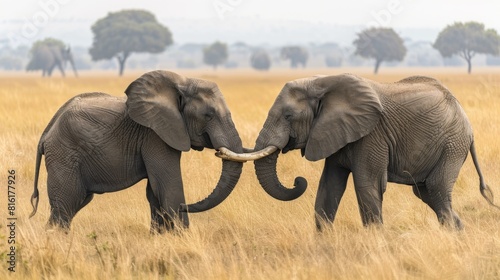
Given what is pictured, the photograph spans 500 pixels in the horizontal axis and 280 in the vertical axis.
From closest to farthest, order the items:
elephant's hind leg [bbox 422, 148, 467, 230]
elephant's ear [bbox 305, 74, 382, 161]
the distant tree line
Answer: elephant's ear [bbox 305, 74, 382, 161] < elephant's hind leg [bbox 422, 148, 467, 230] < the distant tree line

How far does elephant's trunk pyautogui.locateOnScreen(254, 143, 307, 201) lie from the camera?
7.62 metres

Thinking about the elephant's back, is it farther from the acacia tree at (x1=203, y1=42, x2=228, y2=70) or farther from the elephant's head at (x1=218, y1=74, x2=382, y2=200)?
the acacia tree at (x1=203, y1=42, x2=228, y2=70)

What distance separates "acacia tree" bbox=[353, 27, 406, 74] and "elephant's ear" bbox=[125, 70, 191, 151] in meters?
86.4

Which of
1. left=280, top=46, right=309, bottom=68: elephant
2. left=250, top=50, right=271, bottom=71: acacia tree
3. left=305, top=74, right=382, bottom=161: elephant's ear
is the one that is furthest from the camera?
left=280, top=46, right=309, bottom=68: elephant

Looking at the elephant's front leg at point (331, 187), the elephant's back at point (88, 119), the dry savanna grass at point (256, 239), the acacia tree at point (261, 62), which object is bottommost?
the acacia tree at point (261, 62)

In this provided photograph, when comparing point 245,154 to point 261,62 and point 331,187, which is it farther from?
point 261,62

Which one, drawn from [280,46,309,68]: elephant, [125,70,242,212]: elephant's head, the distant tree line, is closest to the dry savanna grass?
[125,70,242,212]: elephant's head

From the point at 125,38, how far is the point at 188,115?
83472 mm

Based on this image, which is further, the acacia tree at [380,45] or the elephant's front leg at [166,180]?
the acacia tree at [380,45]

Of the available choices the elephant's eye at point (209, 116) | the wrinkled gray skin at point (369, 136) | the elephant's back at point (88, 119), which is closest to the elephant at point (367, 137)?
the wrinkled gray skin at point (369, 136)

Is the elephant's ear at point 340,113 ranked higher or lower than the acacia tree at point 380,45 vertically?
higher

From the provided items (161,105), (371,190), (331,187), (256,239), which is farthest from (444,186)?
(161,105)

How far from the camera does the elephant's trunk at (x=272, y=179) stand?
7621 millimetres

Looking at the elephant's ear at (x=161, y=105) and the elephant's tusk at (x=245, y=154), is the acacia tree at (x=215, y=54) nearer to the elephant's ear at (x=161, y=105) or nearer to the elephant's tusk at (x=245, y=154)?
the elephant's ear at (x=161, y=105)
